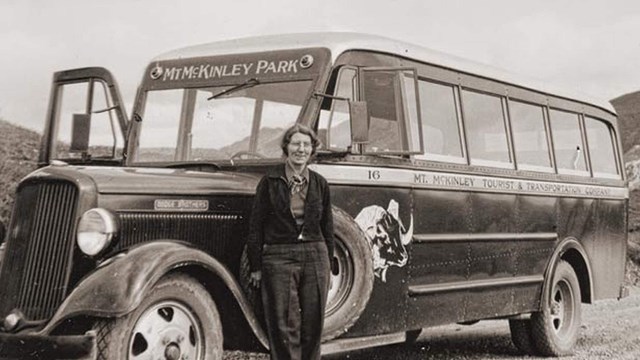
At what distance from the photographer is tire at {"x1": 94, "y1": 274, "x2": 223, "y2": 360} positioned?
539 centimetres

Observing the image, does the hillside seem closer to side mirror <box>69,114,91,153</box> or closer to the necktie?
side mirror <box>69,114,91,153</box>

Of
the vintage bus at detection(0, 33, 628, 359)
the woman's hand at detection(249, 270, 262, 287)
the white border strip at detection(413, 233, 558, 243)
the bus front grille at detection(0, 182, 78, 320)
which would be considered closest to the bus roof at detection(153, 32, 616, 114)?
the vintage bus at detection(0, 33, 628, 359)

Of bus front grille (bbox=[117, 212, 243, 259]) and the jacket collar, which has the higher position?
the jacket collar

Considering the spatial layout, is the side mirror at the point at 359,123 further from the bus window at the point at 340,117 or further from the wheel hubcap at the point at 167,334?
the wheel hubcap at the point at 167,334

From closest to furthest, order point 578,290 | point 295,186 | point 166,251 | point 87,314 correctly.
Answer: point 87,314 → point 166,251 → point 295,186 → point 578,290

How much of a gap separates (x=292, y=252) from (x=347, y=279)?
41.9 inches

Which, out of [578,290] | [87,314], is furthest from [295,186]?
[578,290]

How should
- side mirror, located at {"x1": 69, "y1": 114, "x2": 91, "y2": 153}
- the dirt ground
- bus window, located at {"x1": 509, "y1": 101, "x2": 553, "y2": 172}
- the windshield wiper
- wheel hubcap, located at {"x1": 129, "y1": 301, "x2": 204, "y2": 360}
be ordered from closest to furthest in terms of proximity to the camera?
wheel hubcap, located at {"x1": 129, "y1": 301, "x2": 204, "y2": 360} → the windshield wiper → side mirror, located at {"x1": 69, "y1": 114, "x2": 91, "y2": 153} → bus window, located at {"x1": 509, "y1": 101, "x2": 553, "y2": 172} → the dirt ground

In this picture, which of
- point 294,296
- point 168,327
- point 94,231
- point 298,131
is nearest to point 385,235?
point 294,296

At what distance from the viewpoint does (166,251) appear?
226 inches

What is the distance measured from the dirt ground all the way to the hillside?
5.98m

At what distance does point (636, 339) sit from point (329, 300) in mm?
4999

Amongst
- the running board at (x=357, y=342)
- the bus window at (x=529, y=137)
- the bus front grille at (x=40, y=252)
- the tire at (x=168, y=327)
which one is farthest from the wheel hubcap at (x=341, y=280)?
the bus window at (x=529, y=137)

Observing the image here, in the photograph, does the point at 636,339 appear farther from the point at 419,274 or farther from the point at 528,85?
the point at 419,274
